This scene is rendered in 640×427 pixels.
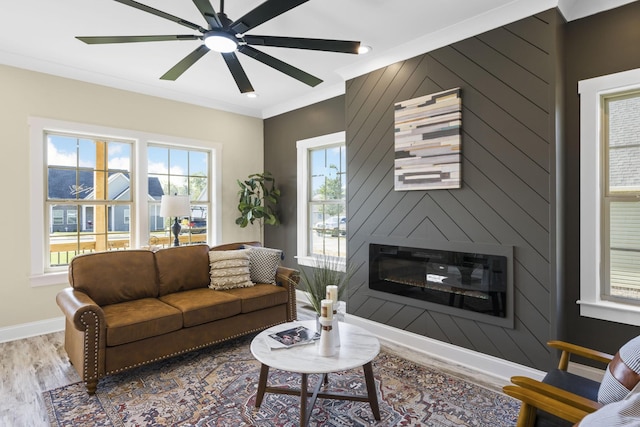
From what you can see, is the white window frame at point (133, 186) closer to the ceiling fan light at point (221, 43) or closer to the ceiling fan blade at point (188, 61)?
the ceiling fan blade at point (188, 61)

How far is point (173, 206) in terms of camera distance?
4.11 m

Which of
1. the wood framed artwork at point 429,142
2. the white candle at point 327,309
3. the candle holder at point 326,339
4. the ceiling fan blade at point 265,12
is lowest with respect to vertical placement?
the candle holder at point 326,339

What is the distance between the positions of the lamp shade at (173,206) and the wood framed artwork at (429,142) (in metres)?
2.50

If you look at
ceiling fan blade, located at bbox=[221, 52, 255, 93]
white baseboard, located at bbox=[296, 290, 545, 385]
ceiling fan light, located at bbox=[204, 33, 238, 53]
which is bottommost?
white baseboard, located at bbox=[296, 290, 545, 385]

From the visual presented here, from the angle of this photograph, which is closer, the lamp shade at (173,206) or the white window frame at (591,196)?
the white window frame at (591,196)

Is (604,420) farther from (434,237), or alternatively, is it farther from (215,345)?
(215,345)

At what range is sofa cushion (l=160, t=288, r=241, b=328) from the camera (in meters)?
2.99

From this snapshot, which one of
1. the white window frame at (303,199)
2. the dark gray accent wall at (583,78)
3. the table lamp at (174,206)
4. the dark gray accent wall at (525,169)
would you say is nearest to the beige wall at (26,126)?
the table lamp at (174,206)

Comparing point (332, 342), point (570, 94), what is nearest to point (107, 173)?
point (332, 342)

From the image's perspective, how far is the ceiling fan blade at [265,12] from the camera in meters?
1.86

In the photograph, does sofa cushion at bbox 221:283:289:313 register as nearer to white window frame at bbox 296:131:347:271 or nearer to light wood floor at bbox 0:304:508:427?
light wood floor at bbox 0:304:508:427

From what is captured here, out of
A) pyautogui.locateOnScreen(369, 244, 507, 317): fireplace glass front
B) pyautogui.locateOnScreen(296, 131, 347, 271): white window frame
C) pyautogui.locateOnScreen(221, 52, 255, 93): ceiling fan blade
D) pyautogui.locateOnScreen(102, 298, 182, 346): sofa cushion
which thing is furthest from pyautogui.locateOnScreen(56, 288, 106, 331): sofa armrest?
pyautogui.locateOnScreen(296, 131, 347, 271): white window frame

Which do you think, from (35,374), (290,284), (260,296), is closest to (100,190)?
(35,374)

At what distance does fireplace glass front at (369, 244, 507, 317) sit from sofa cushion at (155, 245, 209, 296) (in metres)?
1.79
